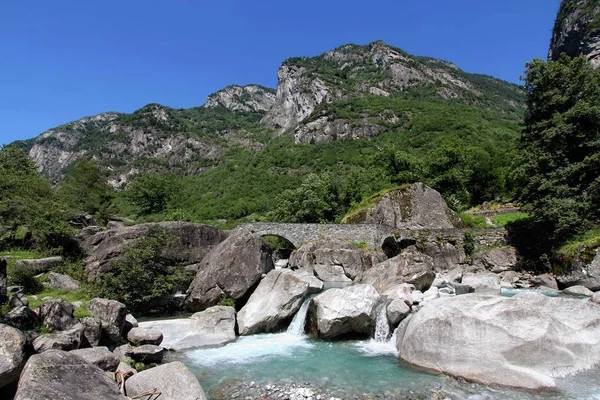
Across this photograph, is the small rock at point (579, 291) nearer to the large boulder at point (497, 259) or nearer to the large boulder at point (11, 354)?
the large boulder at point (497, 259)

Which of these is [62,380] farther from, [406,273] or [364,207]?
[364,207]

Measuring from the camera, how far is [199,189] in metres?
114

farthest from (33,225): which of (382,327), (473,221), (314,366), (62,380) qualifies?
(473,221)

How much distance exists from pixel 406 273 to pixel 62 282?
19377 millimetres

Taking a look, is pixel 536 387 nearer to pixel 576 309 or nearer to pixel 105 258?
pixel 576 309

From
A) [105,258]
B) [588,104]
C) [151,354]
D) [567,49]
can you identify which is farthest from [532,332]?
[567,49]

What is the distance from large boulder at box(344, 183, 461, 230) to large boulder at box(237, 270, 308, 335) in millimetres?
23780

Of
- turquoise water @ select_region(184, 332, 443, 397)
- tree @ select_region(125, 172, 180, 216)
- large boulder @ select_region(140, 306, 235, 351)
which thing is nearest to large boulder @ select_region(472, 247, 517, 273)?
turquoise water @ select_region(184, 332, 443, 397)

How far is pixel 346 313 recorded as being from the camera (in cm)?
1595

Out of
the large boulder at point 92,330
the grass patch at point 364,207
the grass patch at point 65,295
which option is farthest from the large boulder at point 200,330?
the grass patch at point 364,207

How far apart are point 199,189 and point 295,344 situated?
339ft

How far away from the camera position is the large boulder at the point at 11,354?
8398 mm

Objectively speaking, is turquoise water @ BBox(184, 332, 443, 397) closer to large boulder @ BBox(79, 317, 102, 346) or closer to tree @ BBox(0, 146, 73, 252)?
large boulder @ BBox(79, 317, 102, 346)

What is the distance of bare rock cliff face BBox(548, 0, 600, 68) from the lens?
8969 cm
